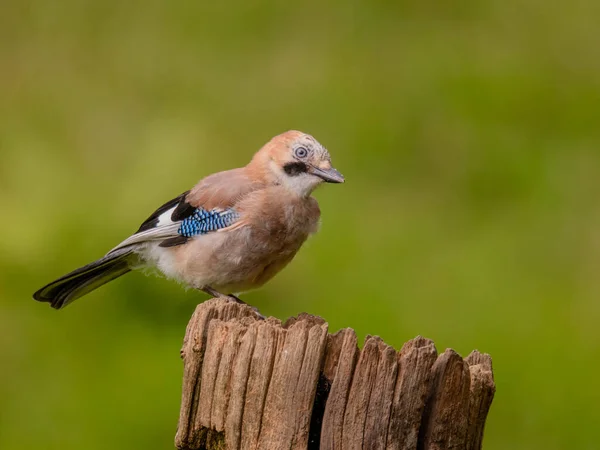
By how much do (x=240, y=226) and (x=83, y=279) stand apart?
34.5 inches

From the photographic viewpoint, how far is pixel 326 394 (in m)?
4.15

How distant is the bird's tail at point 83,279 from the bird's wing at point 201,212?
0.11m

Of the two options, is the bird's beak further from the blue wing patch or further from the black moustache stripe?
the blue wing patch

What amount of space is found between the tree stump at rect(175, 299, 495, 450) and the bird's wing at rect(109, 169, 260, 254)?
1599 mm

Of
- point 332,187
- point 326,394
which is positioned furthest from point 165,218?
point 332,187

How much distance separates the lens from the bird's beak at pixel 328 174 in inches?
223

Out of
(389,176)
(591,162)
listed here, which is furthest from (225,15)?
(591,162)

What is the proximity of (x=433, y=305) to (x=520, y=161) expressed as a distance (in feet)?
6.23

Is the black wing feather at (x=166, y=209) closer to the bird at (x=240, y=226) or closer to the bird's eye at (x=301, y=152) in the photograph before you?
the bird at (x=240, y=226)

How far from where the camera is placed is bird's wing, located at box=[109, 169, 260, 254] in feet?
19.1

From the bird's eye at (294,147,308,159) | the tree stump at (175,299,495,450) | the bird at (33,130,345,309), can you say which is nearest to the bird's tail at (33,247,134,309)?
the bird at (33,130,345,309)

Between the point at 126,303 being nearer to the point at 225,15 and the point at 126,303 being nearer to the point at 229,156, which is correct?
the point at 229,156

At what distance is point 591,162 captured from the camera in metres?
10.1

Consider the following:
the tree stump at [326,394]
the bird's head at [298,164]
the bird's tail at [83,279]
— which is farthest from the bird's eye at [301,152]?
the tree stump at [326,394]
